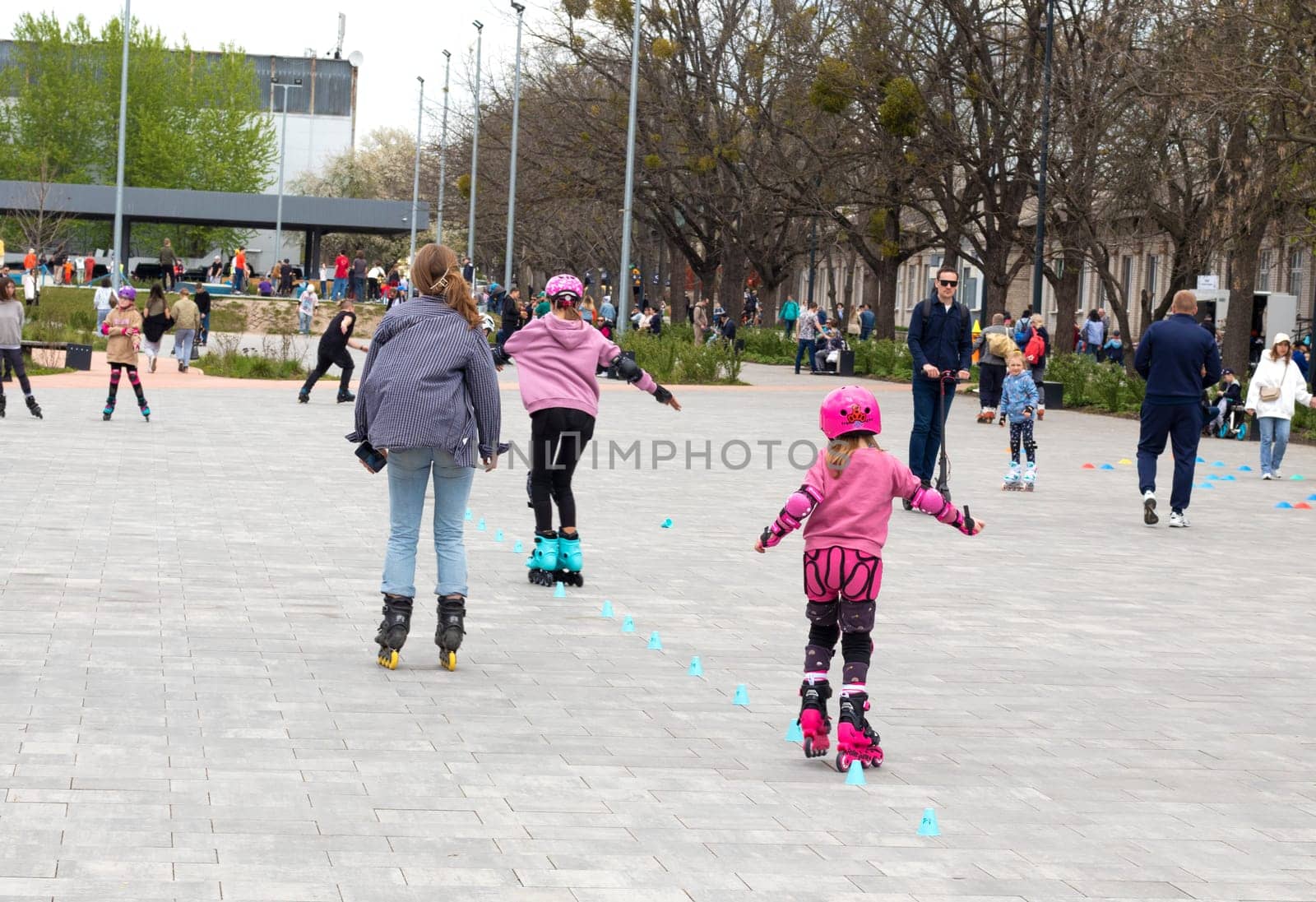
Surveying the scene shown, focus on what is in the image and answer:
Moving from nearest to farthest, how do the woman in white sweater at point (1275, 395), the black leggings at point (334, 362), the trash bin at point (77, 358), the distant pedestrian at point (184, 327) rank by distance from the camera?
the woman in white sweater at point (1275, 395) < the black leggings at point (334, 362) < the trash bin at point (77, 358) < the distant pedestrian at point (184, 327)

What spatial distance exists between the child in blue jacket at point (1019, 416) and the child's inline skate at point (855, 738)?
33.0 ft

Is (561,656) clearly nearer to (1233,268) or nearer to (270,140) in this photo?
(1233,268)

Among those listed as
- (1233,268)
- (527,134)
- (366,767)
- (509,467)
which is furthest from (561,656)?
(527,134)

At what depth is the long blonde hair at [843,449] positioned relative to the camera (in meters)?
5.93

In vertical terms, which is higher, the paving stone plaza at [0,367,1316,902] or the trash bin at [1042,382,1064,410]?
the trash bin at [1042,382,1064,410]

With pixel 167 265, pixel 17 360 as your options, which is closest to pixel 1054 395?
pixel 17 360

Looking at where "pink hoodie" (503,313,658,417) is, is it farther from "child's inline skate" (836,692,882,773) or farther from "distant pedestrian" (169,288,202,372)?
"distant pedestrian" (169,288,202,372)

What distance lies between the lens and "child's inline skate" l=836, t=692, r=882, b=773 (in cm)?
575

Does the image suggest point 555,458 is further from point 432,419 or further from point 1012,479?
point 1012,479

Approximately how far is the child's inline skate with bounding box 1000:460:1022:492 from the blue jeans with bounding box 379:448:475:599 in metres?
9.58

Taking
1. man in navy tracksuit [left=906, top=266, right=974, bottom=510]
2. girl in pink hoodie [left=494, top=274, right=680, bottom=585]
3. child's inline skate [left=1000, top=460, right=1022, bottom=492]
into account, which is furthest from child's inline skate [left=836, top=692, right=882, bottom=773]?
child's inline skate [left=1000, top=460, right=1022, bottom=492]

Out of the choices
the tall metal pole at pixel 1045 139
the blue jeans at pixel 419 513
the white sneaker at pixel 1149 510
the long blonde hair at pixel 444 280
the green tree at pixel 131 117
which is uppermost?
the green tree at pixel 131 117

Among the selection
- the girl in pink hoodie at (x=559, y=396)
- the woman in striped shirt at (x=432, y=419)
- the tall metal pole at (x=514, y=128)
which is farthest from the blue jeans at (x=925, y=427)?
the tall metal pole at (x=514, y=128)

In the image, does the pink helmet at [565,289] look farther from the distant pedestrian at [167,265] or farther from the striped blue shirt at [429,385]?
the distant pedestrian at [167,265]
